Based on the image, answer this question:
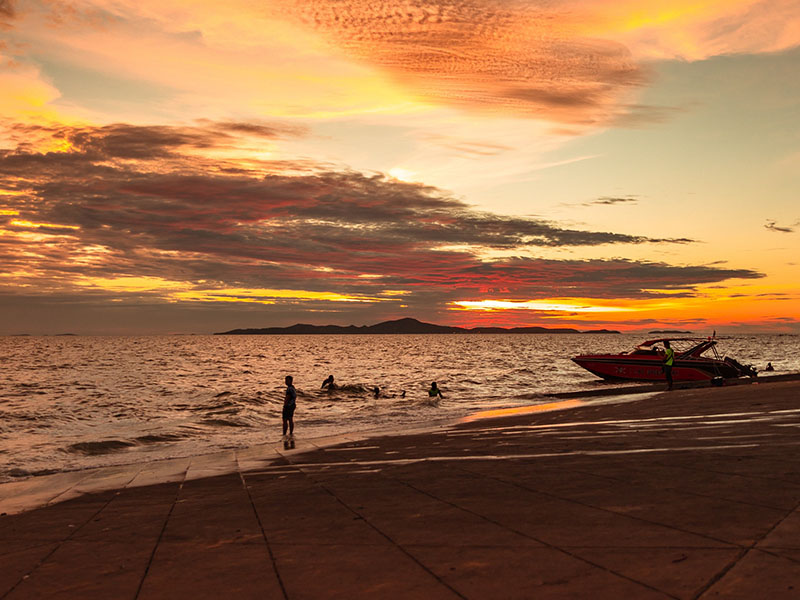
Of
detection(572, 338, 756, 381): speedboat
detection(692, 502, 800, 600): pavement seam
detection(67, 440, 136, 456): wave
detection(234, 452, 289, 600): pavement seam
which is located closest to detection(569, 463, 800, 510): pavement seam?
detection(692, 502, 800, 600): pavement seam

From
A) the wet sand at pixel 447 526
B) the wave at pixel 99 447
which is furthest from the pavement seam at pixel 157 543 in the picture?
the wave at pixel 99 447

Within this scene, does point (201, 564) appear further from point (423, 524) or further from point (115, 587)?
point (423, 524)

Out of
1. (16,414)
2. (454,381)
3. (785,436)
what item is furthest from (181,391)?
(785,436)

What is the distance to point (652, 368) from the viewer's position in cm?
4141

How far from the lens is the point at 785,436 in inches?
446

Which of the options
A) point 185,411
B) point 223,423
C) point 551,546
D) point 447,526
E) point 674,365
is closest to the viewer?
point 551,546

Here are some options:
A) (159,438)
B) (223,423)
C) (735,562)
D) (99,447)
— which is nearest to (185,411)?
(223,423)

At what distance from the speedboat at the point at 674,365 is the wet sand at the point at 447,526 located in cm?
2832

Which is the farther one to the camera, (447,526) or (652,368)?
(652,368)

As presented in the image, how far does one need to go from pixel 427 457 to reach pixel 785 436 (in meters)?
6.52

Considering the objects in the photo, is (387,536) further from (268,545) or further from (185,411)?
(185,411)

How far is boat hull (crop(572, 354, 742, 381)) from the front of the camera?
38.4 metres

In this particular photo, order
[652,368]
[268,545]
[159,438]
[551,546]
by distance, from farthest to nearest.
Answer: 1. [652,368]
2. [159,438]
3. [268,545]
4. [551,546]

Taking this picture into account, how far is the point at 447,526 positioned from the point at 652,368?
1505 inches
